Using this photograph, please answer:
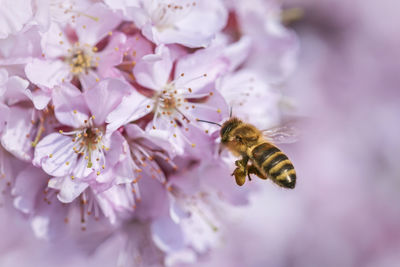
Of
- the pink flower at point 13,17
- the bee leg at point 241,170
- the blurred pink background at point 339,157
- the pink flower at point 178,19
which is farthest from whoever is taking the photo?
the blurred pink background at point 339,157

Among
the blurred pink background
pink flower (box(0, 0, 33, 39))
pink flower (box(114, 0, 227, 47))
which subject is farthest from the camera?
the blurred pink background

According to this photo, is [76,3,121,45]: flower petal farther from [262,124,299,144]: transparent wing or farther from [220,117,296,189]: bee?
[262,124,299,144]: transparent wing

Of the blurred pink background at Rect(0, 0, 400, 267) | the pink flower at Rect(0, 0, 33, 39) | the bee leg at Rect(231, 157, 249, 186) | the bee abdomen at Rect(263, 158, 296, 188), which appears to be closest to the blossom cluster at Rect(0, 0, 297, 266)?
the pink flower at Rect(0, 0, 33, 39)

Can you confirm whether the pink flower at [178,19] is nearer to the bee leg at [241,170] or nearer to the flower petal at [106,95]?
the flower petal at [106,95]

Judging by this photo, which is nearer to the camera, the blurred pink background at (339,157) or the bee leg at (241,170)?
the bee leg at (241,170)

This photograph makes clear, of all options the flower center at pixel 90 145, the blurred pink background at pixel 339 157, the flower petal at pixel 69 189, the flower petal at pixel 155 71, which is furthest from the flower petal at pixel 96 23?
the blurred pink background at pixel 339 157

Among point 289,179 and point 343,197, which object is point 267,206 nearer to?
point 343,197
